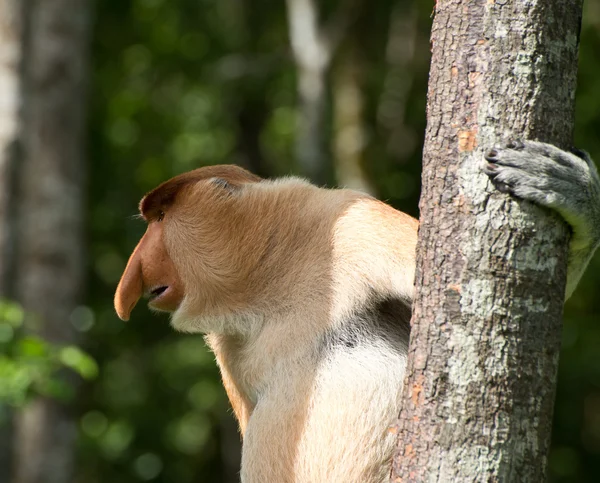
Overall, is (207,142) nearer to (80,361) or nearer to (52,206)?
(52,206)

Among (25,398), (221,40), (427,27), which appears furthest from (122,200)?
(25,398)

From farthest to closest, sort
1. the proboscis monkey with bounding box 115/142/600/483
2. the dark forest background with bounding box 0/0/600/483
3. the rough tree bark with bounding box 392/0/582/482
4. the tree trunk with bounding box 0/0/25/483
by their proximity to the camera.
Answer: the dark forest background with bounding box 0/0/600/483 → the tree trunk with bounding box 0/0/25/483 → the proboscis monkey with bounding box 115/142/600/483 → the rough tree bark with bounding box 392/0/582/482

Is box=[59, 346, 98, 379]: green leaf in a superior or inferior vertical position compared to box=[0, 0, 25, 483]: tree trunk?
inferior

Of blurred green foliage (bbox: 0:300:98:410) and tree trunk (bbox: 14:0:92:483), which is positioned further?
tree trunk (bbox: 14:0:92:483)

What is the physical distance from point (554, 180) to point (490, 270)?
0.27 meters

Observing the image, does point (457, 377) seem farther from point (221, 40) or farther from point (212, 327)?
point (221, 40)

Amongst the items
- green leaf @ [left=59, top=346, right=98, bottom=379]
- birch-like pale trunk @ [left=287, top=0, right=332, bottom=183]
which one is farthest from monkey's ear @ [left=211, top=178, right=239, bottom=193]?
birch-like pale trunk @ [left=287, top=0, right=332, bottom=183]

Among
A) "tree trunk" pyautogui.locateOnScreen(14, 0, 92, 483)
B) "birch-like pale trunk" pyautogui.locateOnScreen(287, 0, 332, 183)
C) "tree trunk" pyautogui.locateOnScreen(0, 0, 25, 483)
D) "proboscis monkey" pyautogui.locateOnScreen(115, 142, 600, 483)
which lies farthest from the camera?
"birch-like pale trunk" pyautogui.locateOnScreen(287, 0, 332, 183)

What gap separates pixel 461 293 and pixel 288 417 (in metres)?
0.90

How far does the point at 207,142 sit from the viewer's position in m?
12.6

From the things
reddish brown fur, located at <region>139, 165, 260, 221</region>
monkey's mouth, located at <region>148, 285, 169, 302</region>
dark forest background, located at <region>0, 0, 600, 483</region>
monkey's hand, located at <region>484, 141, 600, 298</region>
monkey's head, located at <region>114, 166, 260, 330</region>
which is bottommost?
dark forest background, located at <region>0, 0, 600, 483</region>

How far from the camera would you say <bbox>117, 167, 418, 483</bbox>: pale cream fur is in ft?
8.39

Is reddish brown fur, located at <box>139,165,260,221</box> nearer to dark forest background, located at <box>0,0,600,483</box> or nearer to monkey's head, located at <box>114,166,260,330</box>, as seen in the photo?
monkey's head, located at <box>114,166,260,330</box>

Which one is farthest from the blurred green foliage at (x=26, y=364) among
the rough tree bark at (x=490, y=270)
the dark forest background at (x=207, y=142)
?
the dark forest background at (x=207, y=142)
